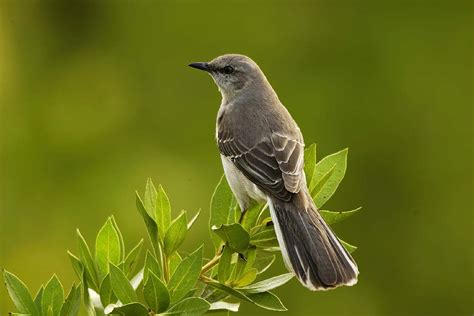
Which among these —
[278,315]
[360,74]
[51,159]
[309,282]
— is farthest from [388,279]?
[309,282]

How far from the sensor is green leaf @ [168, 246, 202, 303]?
3.03 metres

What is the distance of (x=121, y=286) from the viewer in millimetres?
2975

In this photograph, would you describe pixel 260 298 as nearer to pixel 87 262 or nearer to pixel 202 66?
pixel 87 262

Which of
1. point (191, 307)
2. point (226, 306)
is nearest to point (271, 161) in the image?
point (226, 306)

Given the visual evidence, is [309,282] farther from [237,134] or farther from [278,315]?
[278,315]

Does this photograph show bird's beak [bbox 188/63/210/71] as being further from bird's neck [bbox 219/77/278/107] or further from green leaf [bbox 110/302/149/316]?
green leaf [bbox 110/302/149/316]

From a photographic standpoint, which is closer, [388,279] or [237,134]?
[237,134]

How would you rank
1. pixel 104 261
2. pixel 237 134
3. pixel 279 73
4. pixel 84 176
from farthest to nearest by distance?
pixel 279 73 → pixel 84 176 → pixel 237 134 → pixel 104 261

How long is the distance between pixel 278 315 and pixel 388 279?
992 millimetres

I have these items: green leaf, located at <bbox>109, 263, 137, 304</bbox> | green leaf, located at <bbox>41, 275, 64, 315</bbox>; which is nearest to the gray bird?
green leaf, located at <bbox>109, 263, 137, 304</bbox>

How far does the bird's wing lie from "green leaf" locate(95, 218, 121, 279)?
128 centimetres

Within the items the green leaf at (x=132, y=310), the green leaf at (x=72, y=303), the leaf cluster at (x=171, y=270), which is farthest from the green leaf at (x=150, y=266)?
the green leaf at (x=72, y=303)

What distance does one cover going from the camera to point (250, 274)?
3414mm

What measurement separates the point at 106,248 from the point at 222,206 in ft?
2.14
